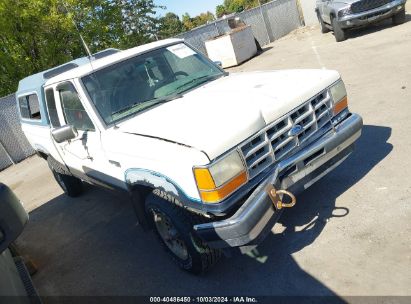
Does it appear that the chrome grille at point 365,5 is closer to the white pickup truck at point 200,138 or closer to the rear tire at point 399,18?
the rear tire at point 399,18

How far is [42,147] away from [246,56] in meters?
10.0

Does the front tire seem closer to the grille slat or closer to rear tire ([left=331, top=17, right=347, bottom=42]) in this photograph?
the grille slat

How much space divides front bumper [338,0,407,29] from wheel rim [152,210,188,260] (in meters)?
9.63

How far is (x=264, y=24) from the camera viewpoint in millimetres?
17891

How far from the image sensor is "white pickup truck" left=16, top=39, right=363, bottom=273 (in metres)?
2.88

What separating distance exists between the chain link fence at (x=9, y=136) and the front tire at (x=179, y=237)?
9.05 m

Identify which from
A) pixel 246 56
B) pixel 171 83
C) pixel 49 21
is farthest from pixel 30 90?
pixel 49 21

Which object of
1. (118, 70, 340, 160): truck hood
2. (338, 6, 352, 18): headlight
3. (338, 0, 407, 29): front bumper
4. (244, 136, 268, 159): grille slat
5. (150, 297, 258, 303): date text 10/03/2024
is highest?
(118, 70, 340, 160): truck hood

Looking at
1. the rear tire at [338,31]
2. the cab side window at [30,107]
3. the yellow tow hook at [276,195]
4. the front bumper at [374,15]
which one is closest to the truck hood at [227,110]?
the yellow tow hook at [276,195]

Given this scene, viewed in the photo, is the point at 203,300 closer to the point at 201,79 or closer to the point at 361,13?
the point at 201,79

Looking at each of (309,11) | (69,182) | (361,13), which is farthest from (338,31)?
(69,182)

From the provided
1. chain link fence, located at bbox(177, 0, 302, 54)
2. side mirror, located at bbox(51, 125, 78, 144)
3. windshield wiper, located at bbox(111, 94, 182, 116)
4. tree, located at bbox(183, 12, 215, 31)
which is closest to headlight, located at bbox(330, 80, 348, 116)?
windshield wiper, located at bbox(111, 94, 182, 116)

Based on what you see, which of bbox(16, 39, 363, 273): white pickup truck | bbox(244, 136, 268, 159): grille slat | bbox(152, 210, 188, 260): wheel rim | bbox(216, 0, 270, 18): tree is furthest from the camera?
bbox(216, 0, 270, 18): tree

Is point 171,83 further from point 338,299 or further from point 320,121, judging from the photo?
point 338,299
